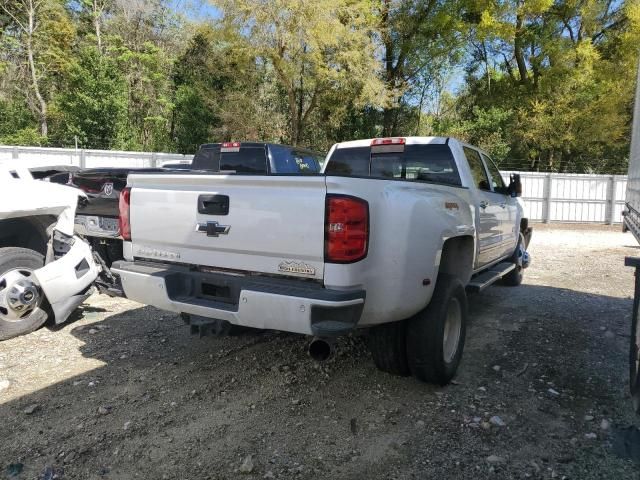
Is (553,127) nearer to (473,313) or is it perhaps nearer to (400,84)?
(400,84)

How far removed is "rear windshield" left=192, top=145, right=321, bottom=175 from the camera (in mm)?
8672

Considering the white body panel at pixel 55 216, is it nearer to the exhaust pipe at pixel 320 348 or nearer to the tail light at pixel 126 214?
the tail light at pixel 126 214

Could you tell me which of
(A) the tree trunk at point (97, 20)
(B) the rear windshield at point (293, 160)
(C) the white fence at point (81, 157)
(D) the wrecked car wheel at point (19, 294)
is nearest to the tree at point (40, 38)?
(A) the tree trunk at point (97, 20)

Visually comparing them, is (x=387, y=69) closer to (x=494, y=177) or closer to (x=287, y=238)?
(x=494, y=177)

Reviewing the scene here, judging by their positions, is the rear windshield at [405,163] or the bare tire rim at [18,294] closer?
the bare tire rim at [18,294]

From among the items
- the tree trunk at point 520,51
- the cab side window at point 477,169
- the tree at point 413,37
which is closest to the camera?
the cab side window at point 477,169

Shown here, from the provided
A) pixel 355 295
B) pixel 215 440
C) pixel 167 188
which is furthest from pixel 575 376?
pixel 167 188

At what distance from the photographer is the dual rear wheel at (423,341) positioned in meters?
3.65

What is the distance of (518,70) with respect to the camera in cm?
2600

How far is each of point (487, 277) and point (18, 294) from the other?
186 inches

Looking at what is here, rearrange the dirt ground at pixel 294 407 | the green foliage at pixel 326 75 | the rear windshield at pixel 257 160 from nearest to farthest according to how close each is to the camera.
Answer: the dirt ground at pixel 294 407 → the rear windshield at pixel 257 160 → the green foliage at pixel 326 75

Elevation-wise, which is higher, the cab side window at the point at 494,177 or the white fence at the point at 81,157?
the white fence at the point at 81,157

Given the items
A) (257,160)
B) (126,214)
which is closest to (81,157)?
(257,160)

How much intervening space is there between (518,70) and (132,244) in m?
26.4
